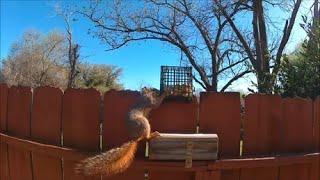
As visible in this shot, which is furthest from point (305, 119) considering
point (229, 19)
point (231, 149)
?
point (229, 19)

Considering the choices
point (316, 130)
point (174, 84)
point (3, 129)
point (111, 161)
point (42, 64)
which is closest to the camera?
point (111, 161)

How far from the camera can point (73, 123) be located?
3385 mm

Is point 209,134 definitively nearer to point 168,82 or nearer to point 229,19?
point 168,82

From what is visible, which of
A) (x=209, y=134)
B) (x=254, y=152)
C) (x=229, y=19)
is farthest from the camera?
(x=229, y=19)

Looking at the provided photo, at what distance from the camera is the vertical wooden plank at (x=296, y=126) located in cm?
342

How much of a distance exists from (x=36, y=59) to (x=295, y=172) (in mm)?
20227

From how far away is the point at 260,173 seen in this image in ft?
10.9

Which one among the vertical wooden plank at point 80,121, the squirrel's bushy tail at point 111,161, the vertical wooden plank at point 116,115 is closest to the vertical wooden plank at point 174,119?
the vertical wooden plank at point 116,115

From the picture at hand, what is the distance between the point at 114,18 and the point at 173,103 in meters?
12.3

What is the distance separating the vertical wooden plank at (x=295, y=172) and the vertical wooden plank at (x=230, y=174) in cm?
40

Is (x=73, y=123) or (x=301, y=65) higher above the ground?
(x=301, y=65)

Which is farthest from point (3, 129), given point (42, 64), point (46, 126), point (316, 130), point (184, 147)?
point (42, 64)

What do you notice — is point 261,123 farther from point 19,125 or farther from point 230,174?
point 19,125

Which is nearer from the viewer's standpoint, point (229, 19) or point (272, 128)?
point (272, 128)
